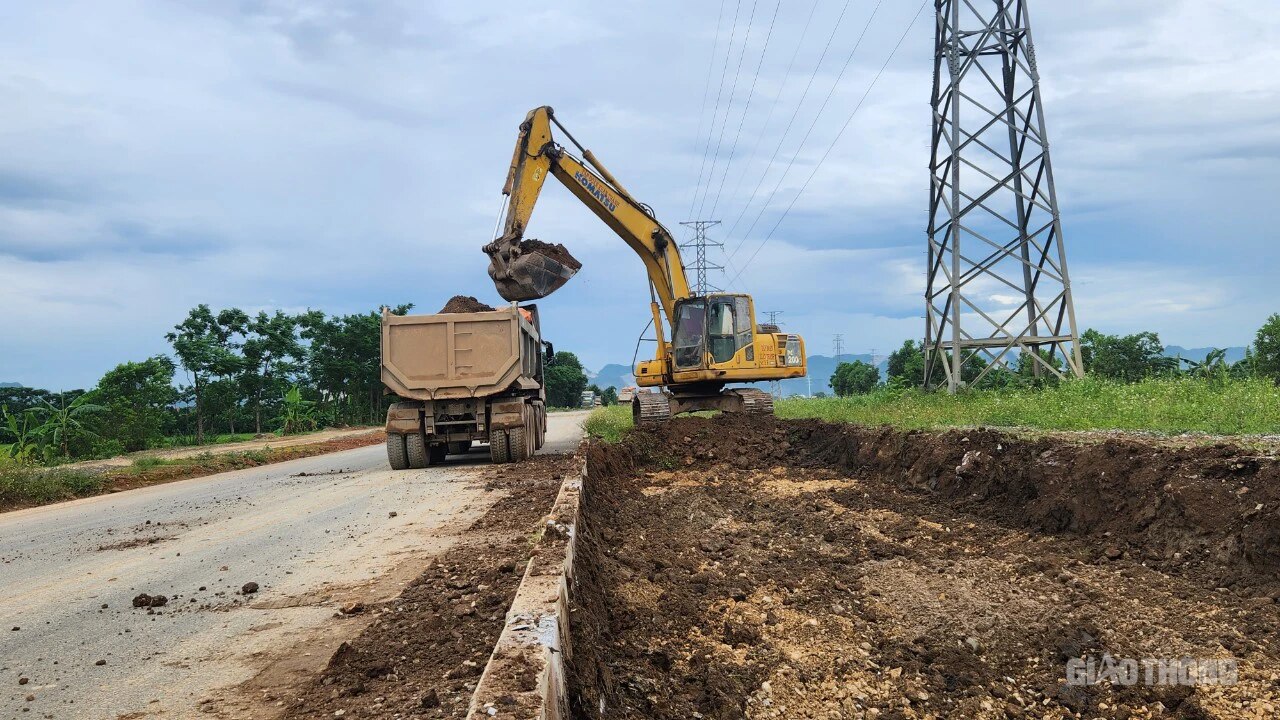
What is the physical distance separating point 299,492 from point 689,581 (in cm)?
799

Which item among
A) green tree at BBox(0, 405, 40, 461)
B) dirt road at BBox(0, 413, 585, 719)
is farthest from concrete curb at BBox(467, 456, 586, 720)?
green tree at BBox(0, 405, 40, 461)

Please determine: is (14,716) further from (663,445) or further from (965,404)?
(965,404)

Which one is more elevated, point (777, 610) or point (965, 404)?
point (965, 404)

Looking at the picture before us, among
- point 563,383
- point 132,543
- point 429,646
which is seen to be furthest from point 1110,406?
point 563,383

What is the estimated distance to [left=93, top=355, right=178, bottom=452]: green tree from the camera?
25.8 m

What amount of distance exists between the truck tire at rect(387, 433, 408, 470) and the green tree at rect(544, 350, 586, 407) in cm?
6252

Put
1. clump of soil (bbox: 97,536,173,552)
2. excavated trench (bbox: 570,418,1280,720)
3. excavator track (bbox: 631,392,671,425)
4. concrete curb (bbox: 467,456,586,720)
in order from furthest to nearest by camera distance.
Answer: excavator track (bbox: 631,392,671,425), clump of soil (bbox: 97,536,173,552), excavated trench (bbox: 570,418,1280,720), concrete curb (bbox: 467,456,586,720)

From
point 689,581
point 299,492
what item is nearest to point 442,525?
point 689,581

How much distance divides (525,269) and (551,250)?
2.56 ft

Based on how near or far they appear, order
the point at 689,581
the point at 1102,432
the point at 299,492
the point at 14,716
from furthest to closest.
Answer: the point at 299,492, the point at 1102,432, the point at 689,581, the point at 14,716

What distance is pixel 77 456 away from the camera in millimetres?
23453

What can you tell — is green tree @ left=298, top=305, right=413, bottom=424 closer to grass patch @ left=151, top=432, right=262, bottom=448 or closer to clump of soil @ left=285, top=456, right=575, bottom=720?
grass patch @ left=151, top=432, right=262, bottom=448

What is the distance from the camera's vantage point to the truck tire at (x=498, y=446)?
1405cm

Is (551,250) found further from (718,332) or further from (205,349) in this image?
(205,349)
